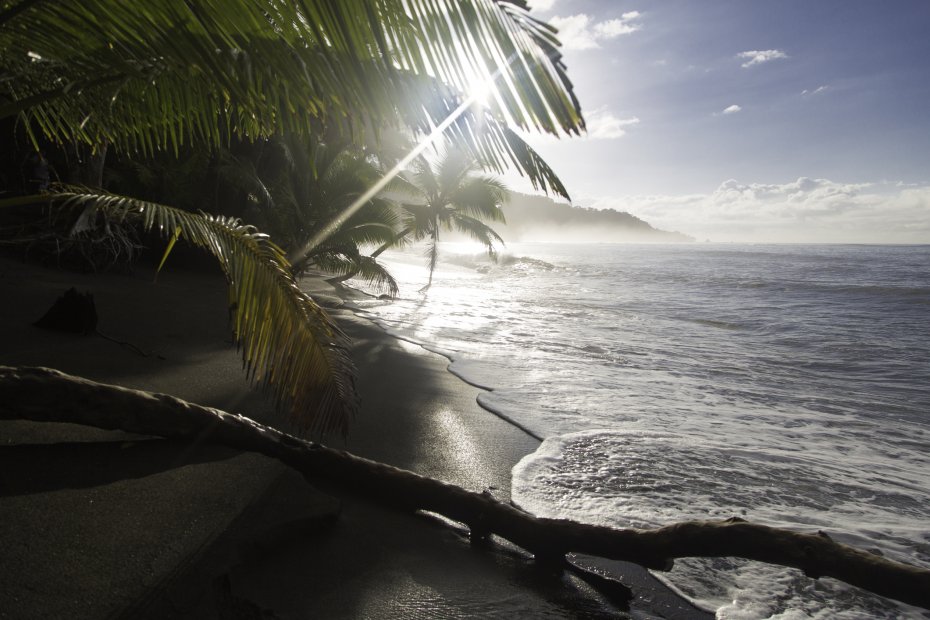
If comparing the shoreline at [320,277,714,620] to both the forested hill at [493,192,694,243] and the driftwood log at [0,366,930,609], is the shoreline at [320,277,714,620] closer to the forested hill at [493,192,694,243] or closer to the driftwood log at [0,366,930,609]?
the driftwood log at [0,366,930,609]

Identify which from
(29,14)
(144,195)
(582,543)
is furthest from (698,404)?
(144,195)

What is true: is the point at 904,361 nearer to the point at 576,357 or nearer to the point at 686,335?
the point at 686,335

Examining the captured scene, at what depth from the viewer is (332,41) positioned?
1620 mm

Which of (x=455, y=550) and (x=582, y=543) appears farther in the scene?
(x=455, y=550)

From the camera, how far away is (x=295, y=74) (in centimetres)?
191

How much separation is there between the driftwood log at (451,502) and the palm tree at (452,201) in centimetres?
1700

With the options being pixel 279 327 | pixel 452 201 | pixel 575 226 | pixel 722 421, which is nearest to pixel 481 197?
pixel 452 201

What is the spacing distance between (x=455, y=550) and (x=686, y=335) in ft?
31.0

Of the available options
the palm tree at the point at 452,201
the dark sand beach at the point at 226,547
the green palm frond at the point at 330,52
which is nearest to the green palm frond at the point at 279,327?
the dark sand beach at the point at 226,547

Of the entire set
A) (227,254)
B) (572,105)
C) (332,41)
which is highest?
(332,41)

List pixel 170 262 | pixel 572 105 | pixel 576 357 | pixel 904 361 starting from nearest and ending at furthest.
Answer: pixel 572 105 → pixel 576 357 → pixel 904 361 → pixel 170 262

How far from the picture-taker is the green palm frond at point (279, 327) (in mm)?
2523

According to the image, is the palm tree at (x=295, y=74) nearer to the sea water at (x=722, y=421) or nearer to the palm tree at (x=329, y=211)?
the sea water at (x=722, y=421)

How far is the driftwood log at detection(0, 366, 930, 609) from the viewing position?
6.08ft
